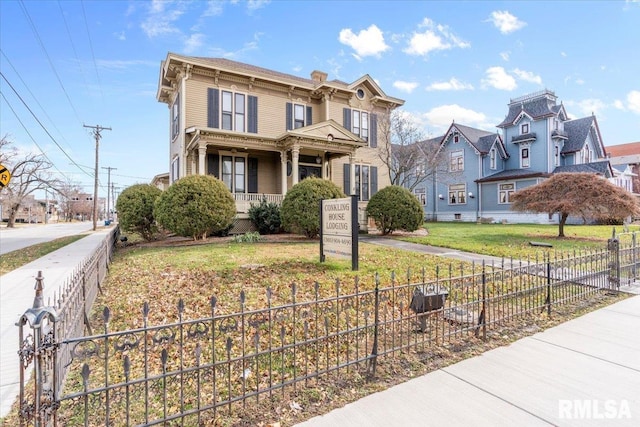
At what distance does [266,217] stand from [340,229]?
28.4 ft

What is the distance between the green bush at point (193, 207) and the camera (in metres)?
12.5

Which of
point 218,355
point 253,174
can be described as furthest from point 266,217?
point 218,355

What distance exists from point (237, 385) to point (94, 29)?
18283 millimetres

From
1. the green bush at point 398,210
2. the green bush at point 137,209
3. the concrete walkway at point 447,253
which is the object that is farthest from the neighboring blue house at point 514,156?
the green bush at point 137,209

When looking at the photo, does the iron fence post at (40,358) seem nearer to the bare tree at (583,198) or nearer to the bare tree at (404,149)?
the bare tree at (583,198)

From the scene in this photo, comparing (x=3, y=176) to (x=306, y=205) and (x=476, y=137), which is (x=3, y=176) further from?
Answer: (x=476, y=137)

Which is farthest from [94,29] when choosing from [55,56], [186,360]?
[186,360]

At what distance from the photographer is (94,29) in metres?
15.4

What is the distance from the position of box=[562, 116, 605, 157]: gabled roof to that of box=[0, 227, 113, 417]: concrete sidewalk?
3659cm

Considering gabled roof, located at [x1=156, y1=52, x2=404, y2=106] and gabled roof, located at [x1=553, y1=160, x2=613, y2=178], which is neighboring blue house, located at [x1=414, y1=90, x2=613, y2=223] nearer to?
gabled roof, located at [x1=553, y1=160, x2=613, y2=178]

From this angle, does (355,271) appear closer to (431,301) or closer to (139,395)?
(431,301)

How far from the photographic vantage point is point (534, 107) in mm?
31406

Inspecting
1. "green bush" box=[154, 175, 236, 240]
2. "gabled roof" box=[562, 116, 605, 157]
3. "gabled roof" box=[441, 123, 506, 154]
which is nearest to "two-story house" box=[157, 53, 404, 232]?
"green bush" box=[154, 175, 236, 240]

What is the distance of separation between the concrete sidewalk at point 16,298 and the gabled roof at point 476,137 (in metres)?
31.9
